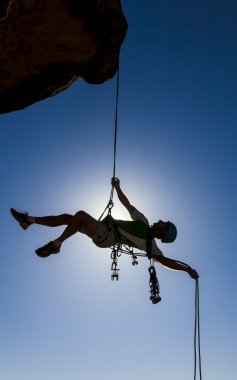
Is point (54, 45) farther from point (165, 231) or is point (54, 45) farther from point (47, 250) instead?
point (165, 231)

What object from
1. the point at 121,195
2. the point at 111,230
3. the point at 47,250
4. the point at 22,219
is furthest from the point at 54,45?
the point at 47,250

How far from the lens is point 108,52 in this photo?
793 centimetres

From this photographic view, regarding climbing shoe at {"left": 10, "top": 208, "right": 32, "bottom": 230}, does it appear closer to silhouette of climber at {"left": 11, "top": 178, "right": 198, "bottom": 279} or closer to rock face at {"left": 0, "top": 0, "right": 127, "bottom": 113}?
silhouette of climber at {"left": 11, "top": 178, "right": 198, "bottom": 279}

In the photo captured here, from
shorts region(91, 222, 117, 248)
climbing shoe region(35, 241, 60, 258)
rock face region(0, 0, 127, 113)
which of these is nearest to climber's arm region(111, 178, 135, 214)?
shorts region(91, 222, 117, 248)

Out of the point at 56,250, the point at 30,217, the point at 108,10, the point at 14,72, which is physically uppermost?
the point at 108,10

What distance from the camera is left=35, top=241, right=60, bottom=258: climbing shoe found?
6345mm

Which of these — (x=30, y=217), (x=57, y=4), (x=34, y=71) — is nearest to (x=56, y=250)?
(x=30, y=217)

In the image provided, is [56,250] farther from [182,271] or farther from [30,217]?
[182,271]

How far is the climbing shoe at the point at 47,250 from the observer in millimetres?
6345

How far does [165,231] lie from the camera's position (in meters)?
7.04

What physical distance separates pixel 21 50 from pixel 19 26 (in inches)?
19.8

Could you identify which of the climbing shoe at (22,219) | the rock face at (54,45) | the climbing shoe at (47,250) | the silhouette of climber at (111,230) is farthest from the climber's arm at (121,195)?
the rock face at (54,45)

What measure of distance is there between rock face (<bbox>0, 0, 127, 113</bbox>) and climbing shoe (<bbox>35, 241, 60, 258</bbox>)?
3820 millimetres

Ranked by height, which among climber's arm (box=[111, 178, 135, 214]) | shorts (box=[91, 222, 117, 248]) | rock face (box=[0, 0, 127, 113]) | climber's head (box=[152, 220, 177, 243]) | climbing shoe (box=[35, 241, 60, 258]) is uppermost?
rock face (box=[0, 0, 127, 113])
